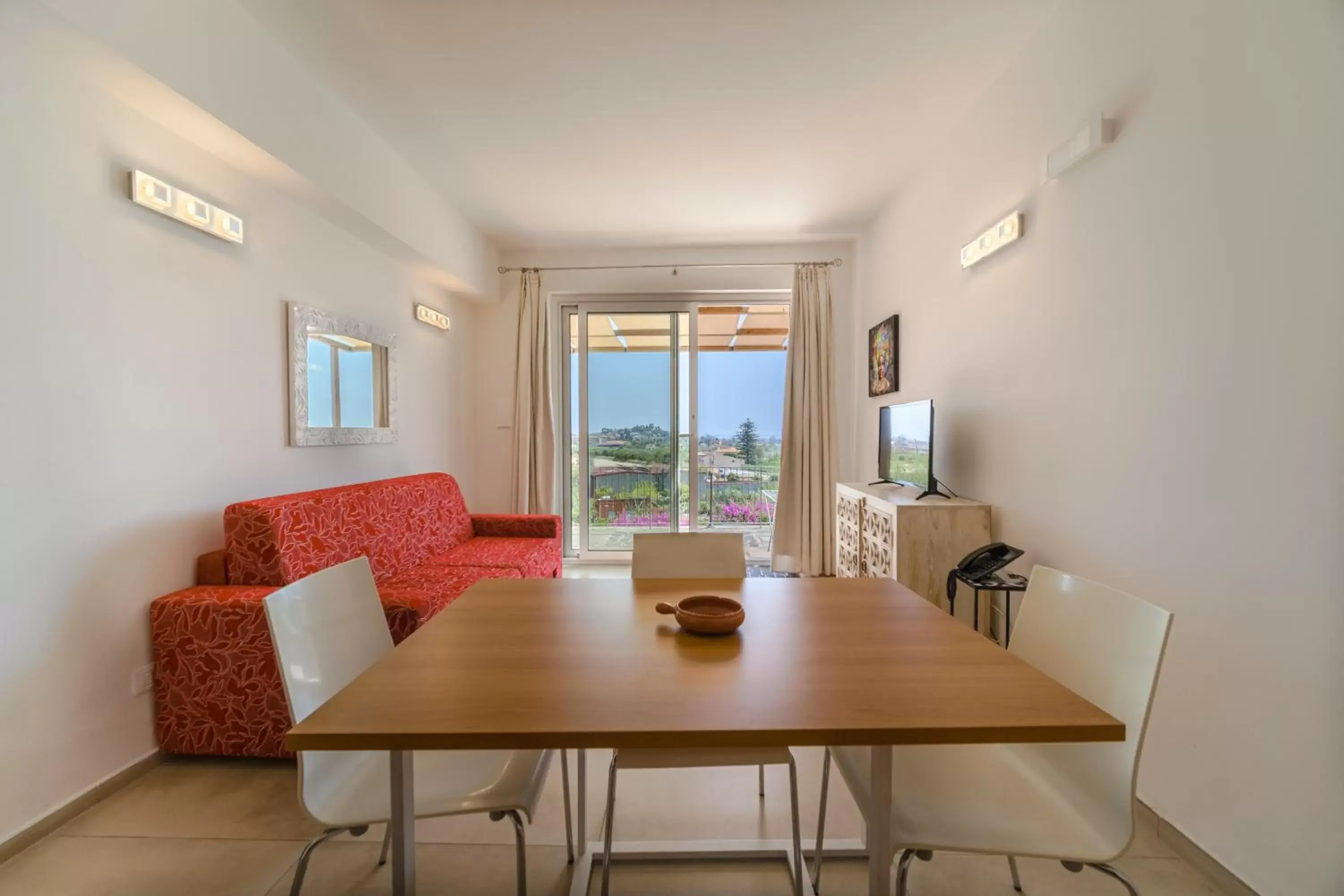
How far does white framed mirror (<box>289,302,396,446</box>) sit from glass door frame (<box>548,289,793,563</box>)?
1.58 metres

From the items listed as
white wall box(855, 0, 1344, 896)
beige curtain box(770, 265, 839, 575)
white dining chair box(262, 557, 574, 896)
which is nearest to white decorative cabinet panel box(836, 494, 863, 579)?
beige curtain box(770, 265, 839, 575)

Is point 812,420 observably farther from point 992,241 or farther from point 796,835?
point 796,835

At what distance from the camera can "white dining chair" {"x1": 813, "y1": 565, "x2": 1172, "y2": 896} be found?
3.11 ft

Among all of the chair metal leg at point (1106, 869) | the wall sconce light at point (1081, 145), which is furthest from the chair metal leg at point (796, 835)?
the wall sconce light at point (1081, 145)

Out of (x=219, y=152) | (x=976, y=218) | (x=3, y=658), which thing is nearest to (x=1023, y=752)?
(x=976, y=218)

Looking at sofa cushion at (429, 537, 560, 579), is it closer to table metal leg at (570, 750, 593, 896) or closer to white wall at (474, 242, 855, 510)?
white wall at (474, 242, 855, 510)

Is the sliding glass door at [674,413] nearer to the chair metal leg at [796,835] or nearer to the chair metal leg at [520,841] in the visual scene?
the chair metal leg at [796,835]

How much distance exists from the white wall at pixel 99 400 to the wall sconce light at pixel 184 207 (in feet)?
0.18

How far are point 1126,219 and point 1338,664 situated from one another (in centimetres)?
133

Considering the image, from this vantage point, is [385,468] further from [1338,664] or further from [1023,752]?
[1338,664]

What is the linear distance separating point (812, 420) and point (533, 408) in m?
2.39

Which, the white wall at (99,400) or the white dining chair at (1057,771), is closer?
the white dining chair at (1057,771)

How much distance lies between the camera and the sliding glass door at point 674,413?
15.4ft

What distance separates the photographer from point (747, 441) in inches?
185
